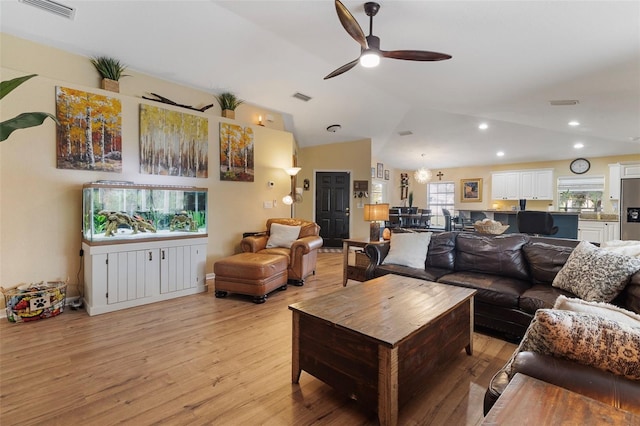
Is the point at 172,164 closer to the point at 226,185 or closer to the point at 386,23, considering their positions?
the point at 226,185

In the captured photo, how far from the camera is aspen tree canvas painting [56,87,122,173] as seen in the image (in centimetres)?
320

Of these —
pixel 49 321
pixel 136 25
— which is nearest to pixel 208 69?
pixel 136 25

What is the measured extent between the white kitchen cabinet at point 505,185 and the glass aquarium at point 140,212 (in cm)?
842

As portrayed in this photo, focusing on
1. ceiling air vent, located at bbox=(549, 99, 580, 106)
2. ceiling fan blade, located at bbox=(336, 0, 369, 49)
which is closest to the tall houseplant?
ceiling fan blade, located at bbox=(336, 0, 369, 49)

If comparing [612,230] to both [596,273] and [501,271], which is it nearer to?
[501,271]

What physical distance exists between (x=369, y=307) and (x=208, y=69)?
3.86m

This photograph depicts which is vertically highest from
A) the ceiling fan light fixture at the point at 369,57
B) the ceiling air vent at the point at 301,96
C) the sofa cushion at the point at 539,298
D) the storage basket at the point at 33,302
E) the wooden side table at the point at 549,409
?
the ceiling air vent at the point at 301,96

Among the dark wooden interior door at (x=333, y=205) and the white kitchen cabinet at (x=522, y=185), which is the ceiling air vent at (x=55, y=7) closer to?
the dark wooden interior door at (x=333, y=205)

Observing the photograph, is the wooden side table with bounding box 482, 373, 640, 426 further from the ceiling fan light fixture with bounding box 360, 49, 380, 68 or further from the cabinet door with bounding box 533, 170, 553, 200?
the cabinet door with bounding box 533, 170, 553, 200

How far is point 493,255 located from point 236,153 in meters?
3.88

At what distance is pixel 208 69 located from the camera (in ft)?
13.2

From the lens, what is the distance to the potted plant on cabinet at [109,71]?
3447 millimetres

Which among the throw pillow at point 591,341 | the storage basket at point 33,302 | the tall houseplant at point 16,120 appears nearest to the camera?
the throw pillow at point 591,341

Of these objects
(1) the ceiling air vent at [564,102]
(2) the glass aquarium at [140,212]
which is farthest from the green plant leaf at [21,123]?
(1) the ceiling air vent at [564,102]
